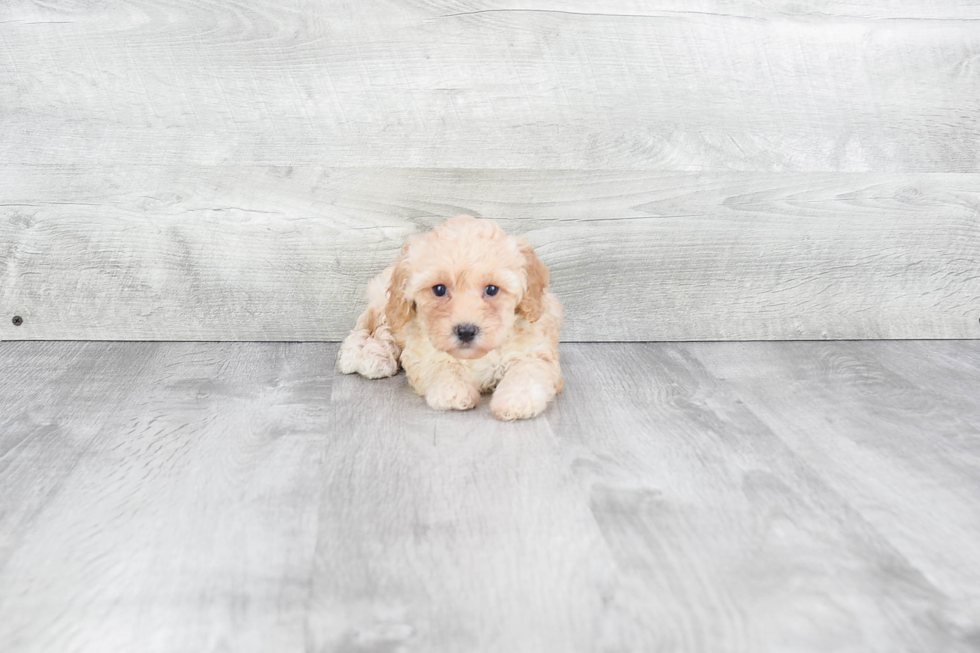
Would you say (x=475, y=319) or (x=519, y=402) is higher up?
(x=475, y=319)

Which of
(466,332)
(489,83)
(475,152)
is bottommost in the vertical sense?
(466,332)

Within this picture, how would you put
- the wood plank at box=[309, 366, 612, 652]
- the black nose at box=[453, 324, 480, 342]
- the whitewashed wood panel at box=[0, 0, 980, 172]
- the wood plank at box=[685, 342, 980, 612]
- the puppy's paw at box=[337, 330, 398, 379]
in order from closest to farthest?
the wood plank at box=[309, 366, 612, 652]
the wood plank at box=[685, 342, 980, 612]
the black nose at box=[453, 324, 480, 342]
the puppy's paw at box=[337, 330, 398, 379]
the whitewashed wood panel at box=[0, 0, 980, 172]

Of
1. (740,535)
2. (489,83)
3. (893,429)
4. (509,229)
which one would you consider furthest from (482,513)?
(489,83)

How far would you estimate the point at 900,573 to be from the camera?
97 centimetres

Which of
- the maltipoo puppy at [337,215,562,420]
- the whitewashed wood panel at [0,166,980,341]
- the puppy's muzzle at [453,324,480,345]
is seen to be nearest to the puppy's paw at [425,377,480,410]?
the maltipoo puppy at [337,215,562,420]

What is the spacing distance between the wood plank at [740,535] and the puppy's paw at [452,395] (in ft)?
0.46

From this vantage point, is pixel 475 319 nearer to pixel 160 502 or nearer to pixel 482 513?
pixel 482 513

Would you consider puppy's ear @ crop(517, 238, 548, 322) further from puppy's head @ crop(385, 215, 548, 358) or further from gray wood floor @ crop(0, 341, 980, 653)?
gray wood floor @ crop(0, 341, 980, 653)

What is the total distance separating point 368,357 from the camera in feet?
5.23

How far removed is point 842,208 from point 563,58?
0.70 m

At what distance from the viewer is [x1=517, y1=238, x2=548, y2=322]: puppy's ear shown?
1.43m

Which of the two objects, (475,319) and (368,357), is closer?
(475,319)

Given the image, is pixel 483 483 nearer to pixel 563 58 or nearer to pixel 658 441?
pixel 658 441

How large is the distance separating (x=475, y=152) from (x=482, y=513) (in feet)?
3.01
